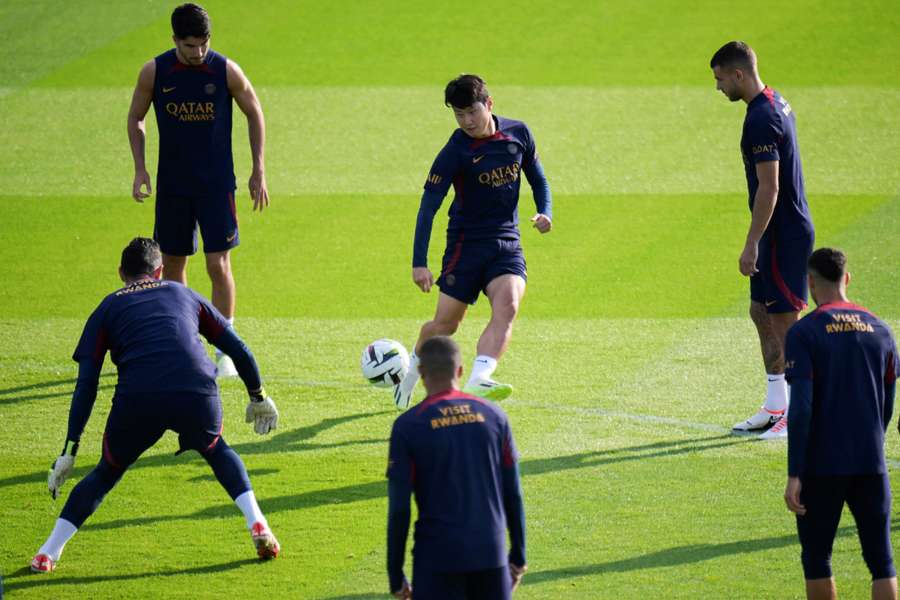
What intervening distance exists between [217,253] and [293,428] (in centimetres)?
179

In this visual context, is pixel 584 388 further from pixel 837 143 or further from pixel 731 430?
pixel 837 143

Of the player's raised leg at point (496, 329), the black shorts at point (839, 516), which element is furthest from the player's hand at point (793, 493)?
the player's raised leg at point (496, 329)

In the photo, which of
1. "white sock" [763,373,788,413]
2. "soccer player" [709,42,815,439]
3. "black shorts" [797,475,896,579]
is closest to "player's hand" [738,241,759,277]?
"soccer player" [709,42,815,439]

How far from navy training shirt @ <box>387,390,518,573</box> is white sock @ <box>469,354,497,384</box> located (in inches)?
136

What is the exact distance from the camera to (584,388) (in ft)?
35.0

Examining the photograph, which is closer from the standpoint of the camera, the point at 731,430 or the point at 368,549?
the point at 368,549

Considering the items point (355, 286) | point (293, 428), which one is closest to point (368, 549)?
point (293, 428)

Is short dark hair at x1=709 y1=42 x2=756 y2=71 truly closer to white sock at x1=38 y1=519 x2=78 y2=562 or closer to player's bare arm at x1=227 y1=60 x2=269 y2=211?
player's bare arm at x1=227 y1=60 x2=269 y2=211

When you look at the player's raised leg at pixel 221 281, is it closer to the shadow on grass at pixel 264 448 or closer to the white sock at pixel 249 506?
the shadow on grass at pixel 264 448

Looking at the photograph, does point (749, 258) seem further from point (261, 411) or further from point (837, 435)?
point (261, 411)

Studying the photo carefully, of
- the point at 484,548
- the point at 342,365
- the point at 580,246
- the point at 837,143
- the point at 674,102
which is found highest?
the point at 674,102

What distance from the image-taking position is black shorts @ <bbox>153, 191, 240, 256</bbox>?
10.8 meters

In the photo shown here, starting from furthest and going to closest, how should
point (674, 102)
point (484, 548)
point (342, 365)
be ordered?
point (674, 102) < point (342, 365) < point (484, 548)

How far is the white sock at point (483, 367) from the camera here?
895 centimetres
